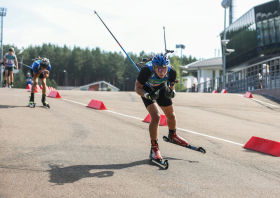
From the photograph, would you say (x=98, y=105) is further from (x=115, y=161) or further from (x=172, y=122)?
(x=115, y=161)

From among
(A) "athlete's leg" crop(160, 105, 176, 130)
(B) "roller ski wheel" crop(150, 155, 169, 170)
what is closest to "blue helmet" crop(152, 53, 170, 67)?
(A) "athlete's leg" crop(160, 105, 176, 130)

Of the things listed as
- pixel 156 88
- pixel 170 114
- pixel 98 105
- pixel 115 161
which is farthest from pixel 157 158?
pixel 98 105

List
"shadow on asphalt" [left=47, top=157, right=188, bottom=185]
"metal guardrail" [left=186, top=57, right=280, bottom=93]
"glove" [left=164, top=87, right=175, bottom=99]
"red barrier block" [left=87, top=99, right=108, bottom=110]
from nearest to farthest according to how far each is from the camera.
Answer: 1. "shadow on asphalt" [left=47, top=157, right=188, bottom=185]
2. "glove" [left=164, top=87, right=175, bottom=99]
3. "red barrier block" [left=87, top=99, right=108, bottom=110]
4. "metal guardrail" [left=186, top=57, right=280, bottom=93]

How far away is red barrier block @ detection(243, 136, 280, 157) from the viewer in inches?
232

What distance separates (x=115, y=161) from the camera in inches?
192

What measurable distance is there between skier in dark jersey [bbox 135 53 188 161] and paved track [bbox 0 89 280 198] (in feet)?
1.60

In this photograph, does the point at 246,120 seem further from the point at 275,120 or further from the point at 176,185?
the point at 176,185

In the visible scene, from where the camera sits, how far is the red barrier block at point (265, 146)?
5.90m

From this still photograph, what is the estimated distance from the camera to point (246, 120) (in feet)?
34.3

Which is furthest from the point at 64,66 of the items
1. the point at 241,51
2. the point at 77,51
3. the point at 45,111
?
the point at 45,111

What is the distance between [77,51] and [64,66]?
26.6ft

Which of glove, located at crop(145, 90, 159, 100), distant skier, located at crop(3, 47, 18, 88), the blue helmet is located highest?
distant skier, located at crop(3, 47, 18, 88)

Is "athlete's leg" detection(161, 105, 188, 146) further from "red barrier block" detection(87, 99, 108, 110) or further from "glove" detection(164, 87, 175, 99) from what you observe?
"red barrier block" detection(87, 99, 108, 110)

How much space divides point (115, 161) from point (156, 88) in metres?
1.47
